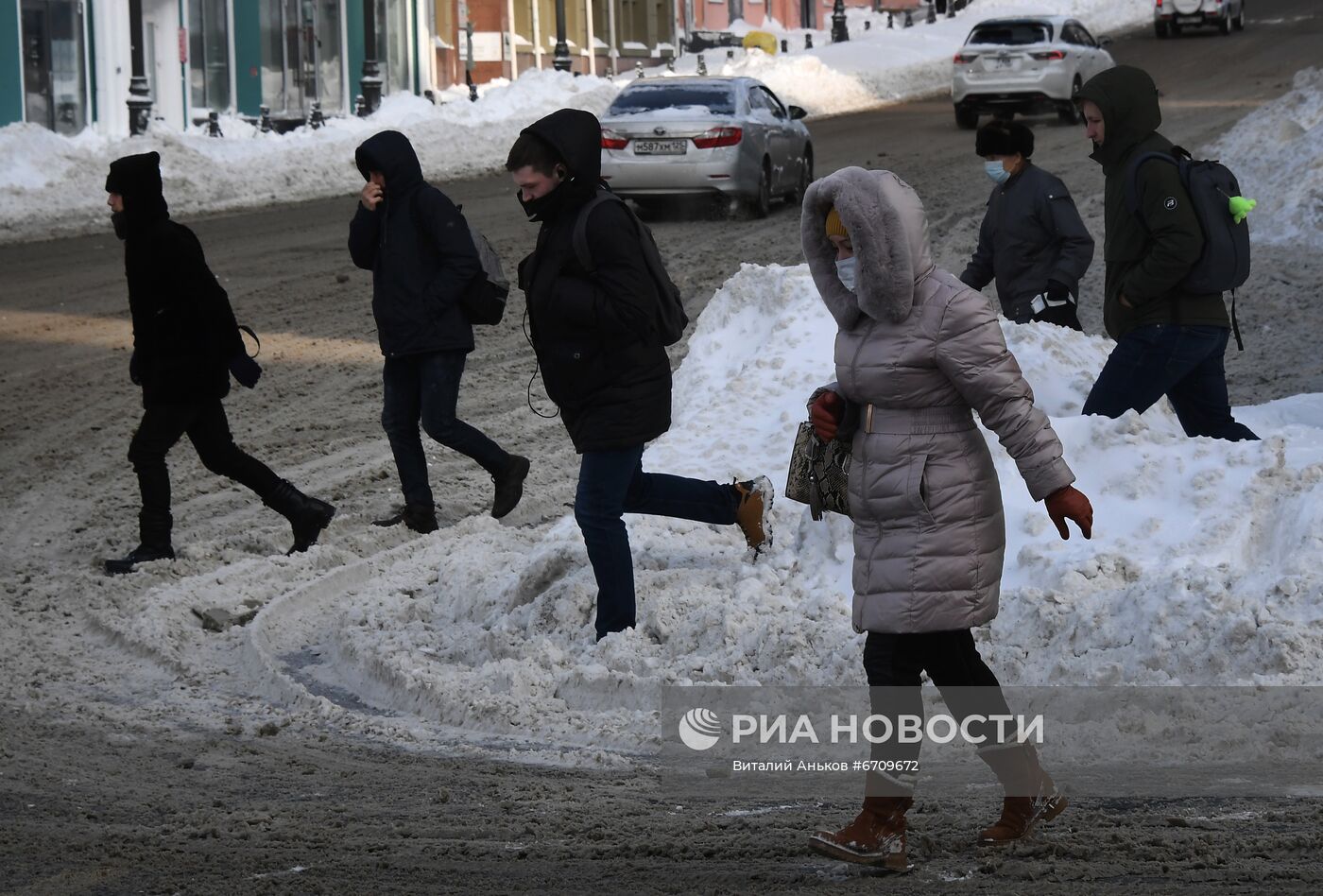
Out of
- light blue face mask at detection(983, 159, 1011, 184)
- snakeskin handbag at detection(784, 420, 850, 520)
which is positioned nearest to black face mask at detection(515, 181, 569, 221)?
snakeskin handbag at detection(784, 420, 850, 520)

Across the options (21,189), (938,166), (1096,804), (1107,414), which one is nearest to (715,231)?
(938,166)

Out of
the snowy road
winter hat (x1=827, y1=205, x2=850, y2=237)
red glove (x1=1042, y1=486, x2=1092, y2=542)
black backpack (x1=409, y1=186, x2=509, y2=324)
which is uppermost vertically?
winter hat (x1=827, y1=205, x2=850, y2=237)

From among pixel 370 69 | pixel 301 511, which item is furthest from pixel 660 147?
pixel 370 69

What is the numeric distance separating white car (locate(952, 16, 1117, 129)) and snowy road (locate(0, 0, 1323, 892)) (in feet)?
38.5

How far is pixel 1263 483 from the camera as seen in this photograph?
6781 mm

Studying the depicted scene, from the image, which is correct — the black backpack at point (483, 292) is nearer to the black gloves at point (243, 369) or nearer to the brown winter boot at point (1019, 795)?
the black gloves at point (243, 369)

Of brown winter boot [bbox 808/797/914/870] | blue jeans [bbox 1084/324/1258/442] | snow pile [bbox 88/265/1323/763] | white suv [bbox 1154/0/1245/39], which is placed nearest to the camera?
brown winter boot [bbox 808/797/914/870]

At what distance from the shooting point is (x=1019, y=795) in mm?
4469

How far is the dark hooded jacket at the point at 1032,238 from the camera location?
8555 millimetres

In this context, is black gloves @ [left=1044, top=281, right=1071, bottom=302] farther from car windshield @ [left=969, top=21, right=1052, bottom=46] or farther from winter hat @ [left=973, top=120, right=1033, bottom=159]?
car windshield @ [left=969, top=21, right=1052, bottom=46]

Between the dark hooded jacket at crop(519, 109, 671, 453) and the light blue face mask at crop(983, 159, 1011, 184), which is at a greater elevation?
the light blue face mask at crop(983, 159, 1011, 184)

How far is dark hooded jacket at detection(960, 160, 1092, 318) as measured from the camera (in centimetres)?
855

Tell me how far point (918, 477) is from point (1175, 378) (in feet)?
10.7

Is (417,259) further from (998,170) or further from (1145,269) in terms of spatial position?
(1145,269)
